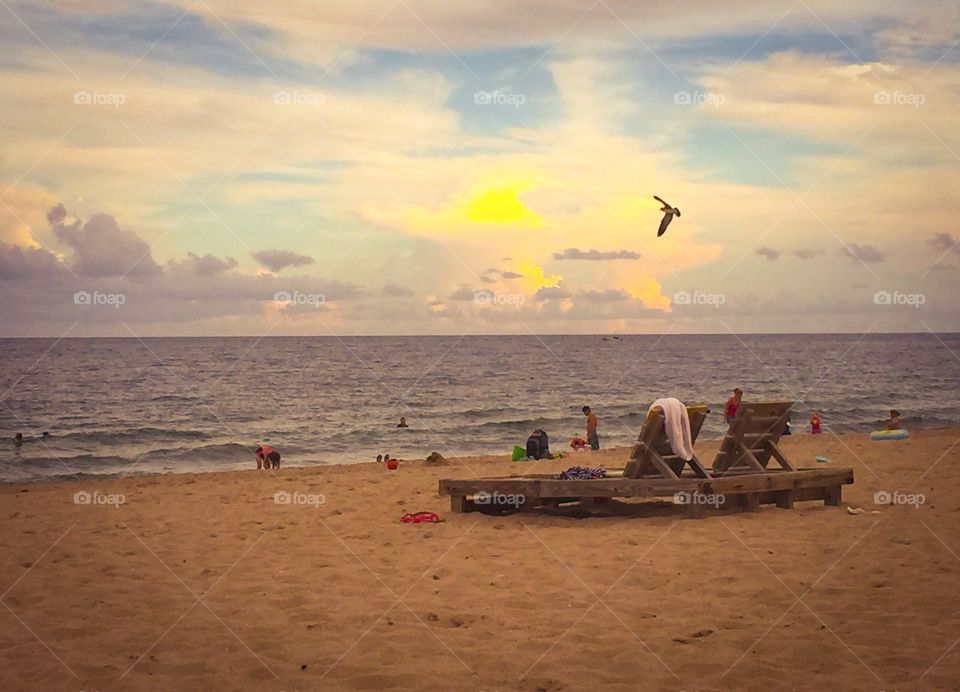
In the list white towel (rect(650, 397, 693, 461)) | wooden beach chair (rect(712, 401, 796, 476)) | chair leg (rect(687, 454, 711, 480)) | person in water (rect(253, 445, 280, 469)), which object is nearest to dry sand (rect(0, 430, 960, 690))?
chair leg (rect(687, 454, 711, 480))

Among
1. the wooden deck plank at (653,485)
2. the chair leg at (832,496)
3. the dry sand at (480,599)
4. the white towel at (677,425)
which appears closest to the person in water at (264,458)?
the dry sand at (480,599)

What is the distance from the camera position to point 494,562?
1020 cm

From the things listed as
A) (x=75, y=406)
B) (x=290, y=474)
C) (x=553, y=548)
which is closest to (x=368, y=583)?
(x=553, y=548)

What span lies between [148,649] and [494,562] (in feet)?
12.8

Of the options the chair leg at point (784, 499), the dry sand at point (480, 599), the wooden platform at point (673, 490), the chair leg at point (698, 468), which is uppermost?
the chair leg at point (698, 468)

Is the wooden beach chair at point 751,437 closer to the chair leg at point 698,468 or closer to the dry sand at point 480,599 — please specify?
the chair leg at point 698,468

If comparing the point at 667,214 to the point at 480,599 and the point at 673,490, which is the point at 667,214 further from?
the point at 480,599

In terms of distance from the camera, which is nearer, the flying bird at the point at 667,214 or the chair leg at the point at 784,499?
the chair leg at the point at 784,499

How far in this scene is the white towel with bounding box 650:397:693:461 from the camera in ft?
39.4

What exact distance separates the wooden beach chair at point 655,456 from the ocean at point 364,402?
63.7ft

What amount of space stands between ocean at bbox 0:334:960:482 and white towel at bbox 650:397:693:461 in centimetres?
1981

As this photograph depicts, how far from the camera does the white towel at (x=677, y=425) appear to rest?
1202 centimetres

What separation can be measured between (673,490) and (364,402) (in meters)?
45.0

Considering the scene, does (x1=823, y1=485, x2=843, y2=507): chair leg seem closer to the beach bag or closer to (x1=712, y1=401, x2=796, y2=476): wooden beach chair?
(x1=712, y1=401, x2=796, y2=476): wooden beach chair
